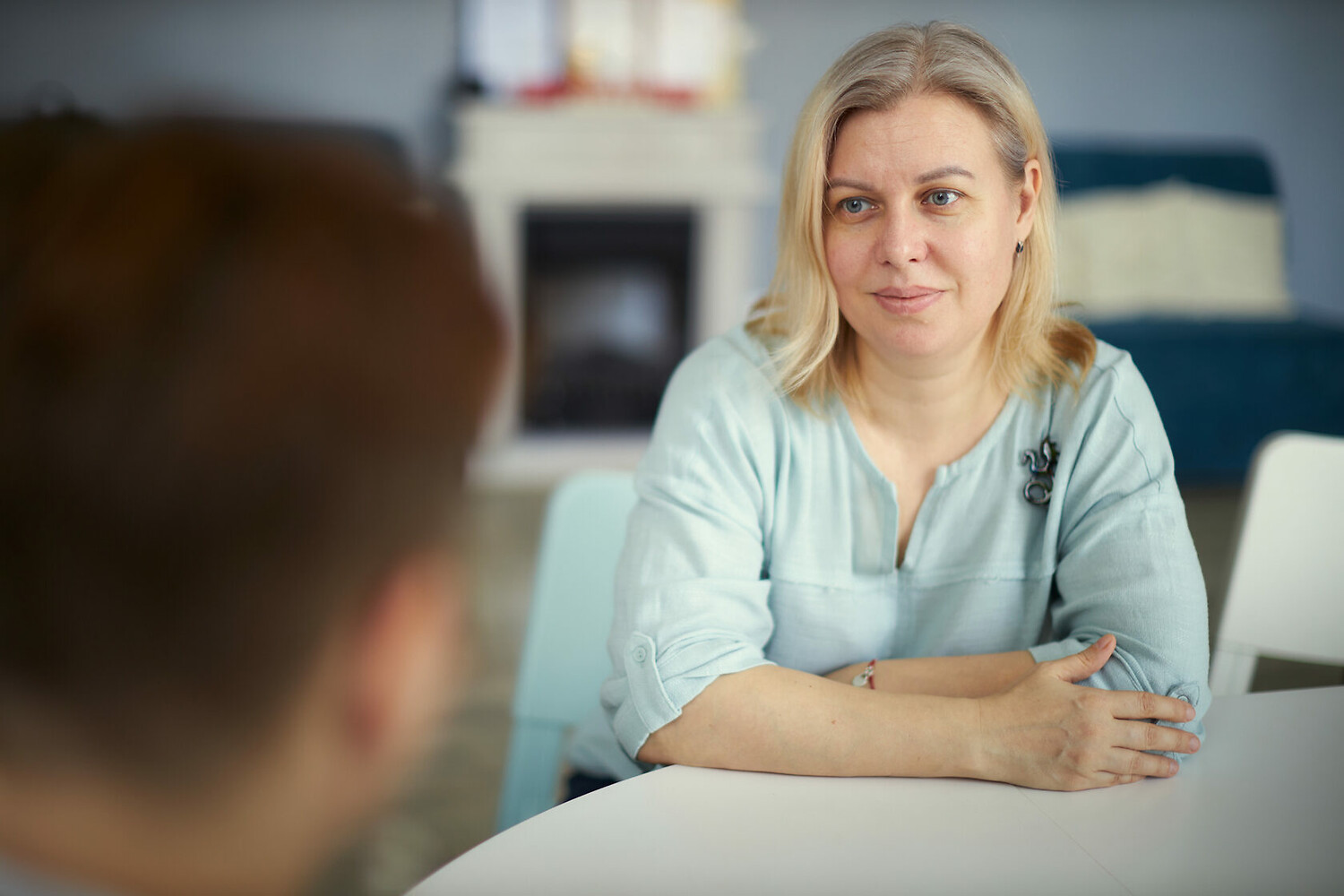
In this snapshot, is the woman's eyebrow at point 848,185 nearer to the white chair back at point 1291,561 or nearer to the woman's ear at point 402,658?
the white chair back at point 1291,561

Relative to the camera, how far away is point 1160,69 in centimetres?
451

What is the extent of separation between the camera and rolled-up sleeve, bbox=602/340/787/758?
3.12ft

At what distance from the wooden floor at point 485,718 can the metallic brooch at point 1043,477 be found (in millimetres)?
141

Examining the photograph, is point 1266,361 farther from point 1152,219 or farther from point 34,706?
point 34,706

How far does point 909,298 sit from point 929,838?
1.71 feet

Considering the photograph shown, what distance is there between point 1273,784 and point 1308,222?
184 inches

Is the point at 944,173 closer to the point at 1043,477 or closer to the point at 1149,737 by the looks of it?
the point at 1043,477

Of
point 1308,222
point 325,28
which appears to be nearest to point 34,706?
point 325,28

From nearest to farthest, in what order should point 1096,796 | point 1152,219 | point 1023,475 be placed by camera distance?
1. point 1096,796
2. point 1023,475
3. point 1152,219

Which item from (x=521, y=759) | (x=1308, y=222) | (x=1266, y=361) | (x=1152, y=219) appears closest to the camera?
(x=521, y=759)

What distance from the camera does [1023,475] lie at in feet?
3.59

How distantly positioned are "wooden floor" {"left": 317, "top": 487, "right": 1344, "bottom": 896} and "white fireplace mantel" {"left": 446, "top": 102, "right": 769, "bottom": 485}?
886 millimetres

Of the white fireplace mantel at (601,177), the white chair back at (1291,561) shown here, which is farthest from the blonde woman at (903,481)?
the white fireplace mantel at (601,177)

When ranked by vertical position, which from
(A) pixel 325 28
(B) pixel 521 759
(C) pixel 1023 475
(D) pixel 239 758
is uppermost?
(A) pixel 325 28
